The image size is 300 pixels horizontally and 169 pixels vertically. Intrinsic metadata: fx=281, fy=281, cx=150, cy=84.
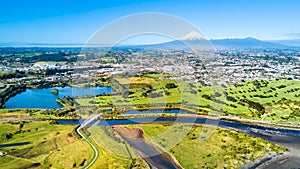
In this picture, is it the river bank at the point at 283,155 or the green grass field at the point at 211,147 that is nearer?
the river bank at the point at 283,155

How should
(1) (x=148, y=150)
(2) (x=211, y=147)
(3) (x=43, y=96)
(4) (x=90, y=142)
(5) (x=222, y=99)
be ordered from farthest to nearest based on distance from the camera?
(3) (x=43, y=96) → (5) (x=222, y=99) → (4) (x=90, y=142) → (2) (x=211, y=147) → (1) (x=148, y=150)

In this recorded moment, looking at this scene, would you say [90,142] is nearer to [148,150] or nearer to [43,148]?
[43,148]

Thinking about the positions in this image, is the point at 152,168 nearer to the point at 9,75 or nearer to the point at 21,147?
the point at 21,147

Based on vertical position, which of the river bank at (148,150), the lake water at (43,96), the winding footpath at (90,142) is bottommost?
the lake water at (43,96)

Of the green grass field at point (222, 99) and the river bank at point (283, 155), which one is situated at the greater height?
the green grass field at point (222, 99)

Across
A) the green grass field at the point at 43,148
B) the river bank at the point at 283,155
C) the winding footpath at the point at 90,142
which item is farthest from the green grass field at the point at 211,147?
the green grass field at the point at 43,148

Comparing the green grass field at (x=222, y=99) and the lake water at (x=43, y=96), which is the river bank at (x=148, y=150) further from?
the lake water at (x=43, y=96)

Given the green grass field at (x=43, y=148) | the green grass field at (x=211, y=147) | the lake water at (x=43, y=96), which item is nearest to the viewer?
the green grass field at (x=43, y=148)

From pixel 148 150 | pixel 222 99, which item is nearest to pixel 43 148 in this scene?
pixel 148 150

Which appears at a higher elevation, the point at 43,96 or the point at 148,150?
the point at 148,150
